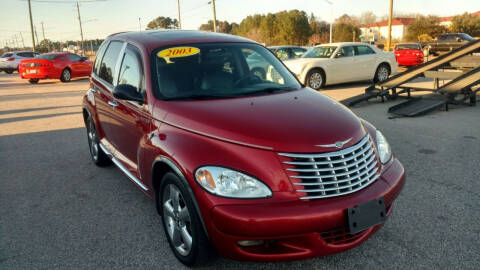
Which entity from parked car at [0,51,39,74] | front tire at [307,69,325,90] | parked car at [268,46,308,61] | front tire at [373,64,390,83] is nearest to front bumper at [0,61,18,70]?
parked car at [0,51,39,74]

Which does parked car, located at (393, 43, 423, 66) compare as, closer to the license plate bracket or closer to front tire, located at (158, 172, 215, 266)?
the license plate bracket

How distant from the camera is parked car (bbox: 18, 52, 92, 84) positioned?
768 inches

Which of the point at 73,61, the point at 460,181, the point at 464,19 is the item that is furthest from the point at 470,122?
the point at 464,19

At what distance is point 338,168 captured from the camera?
2.53 m

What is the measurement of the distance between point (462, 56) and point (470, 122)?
13.6 feet

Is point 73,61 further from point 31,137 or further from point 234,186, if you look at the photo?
point 234,186

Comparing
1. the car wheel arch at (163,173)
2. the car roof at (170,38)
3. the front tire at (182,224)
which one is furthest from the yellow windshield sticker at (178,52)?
the front tire at (182,224)

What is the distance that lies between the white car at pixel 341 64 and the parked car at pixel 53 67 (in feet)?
41.3

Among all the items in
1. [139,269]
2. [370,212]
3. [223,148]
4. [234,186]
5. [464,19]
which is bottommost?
[139,269]

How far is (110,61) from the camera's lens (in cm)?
453

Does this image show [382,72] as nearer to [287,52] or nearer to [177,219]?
[287,52]

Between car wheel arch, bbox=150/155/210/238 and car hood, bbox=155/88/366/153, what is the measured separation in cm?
29

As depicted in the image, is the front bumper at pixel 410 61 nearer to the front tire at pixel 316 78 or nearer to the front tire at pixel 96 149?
the front tire at pixel 316 78

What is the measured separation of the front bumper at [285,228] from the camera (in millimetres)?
2307
